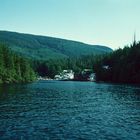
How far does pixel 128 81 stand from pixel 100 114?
14385 cm

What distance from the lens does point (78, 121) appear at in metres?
45.7

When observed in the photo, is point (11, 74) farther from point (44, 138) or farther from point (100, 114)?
point (44, 138)

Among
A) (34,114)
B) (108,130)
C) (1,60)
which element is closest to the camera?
(108,130)

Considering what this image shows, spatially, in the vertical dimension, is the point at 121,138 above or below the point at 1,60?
below

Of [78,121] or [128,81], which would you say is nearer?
[78,121]

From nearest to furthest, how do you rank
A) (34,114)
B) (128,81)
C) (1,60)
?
(34,114) → (1,60) → (128,81)

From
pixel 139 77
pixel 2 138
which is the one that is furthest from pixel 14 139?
pixel 139 77

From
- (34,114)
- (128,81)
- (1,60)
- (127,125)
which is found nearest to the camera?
(127,125)

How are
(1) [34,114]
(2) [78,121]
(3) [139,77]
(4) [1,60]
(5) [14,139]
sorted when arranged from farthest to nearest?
(3) [139,77] → (4) [1,60] → (1) [34,114] → (2) [78,121] → (5) [14,139]

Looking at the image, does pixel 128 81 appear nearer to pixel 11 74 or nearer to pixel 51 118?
pixel 11 74

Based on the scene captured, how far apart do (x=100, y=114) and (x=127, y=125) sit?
1106 cm

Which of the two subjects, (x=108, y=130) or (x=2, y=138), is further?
(x=108, y=130)

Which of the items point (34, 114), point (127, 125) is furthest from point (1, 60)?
point (127, 125)

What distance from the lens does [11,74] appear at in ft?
576
